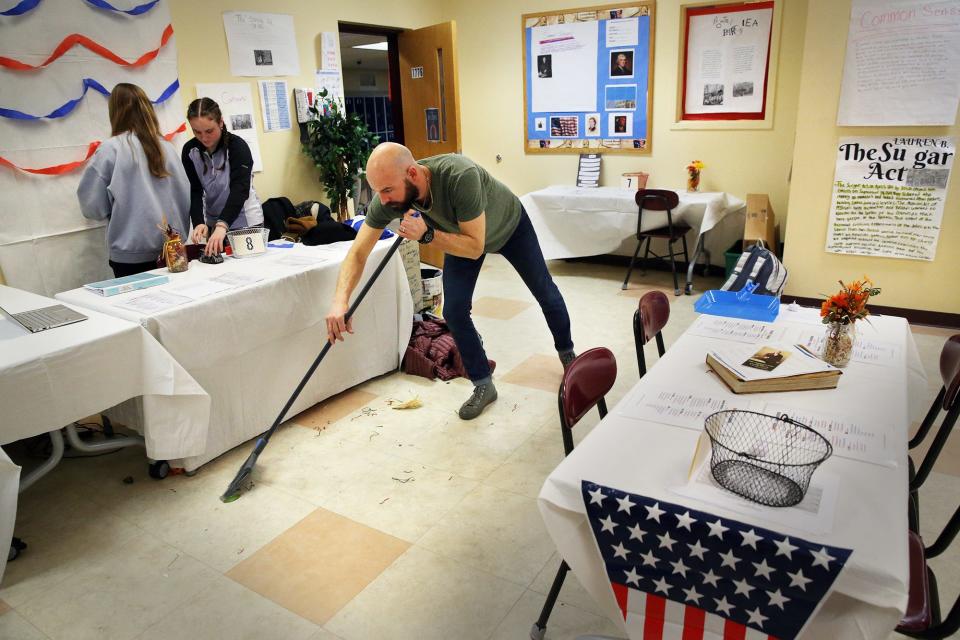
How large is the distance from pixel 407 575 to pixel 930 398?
2.66 meters

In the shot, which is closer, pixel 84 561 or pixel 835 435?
pixel 835 435

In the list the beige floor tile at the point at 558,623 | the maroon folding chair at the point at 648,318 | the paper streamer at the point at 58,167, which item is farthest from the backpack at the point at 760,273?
the paper streamer at the point at 58,167

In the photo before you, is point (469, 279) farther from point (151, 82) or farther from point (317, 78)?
point (317, 78)

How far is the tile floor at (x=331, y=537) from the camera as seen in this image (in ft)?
6.30

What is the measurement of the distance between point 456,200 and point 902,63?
118 inches

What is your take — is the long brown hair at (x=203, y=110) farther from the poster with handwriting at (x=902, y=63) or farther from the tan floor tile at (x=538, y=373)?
the poster with handwriting at (x=902, y=63)

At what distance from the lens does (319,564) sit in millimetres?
2152

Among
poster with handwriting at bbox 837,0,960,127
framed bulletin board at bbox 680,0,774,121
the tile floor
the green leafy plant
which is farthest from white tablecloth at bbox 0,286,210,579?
framed bulletin board at bbox 680,0,774,121

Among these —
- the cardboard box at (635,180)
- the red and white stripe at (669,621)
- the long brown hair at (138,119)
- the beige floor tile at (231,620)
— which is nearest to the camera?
the red and white stripe at (669,621)

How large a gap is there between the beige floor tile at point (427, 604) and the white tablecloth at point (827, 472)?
0.62m

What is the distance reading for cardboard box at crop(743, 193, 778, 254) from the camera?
4.53m

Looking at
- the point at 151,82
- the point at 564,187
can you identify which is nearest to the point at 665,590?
the point at 151,82

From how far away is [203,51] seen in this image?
4.07 meters

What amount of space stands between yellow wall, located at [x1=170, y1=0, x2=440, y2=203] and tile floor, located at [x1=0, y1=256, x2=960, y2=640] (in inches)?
86.4
